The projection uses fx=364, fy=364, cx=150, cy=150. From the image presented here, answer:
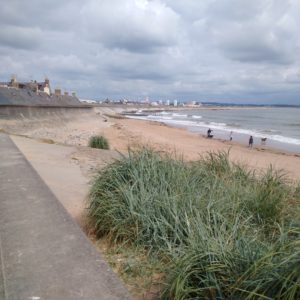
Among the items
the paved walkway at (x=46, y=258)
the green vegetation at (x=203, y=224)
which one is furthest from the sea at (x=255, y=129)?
the paved walkway at (x=46, y=258)

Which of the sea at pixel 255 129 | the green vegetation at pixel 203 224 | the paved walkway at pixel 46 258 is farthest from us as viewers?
the sea at pixel 255 129

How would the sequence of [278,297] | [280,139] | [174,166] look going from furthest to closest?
[280,139]
[174,166]
[278,297]

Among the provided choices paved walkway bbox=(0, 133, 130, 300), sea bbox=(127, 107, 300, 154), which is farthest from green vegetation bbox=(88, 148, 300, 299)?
sea bbox=(127, 107, 300, 154)

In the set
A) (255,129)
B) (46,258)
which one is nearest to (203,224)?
(46,258)

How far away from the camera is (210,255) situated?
9.53 ft

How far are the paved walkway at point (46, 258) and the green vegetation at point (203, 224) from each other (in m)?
0.64

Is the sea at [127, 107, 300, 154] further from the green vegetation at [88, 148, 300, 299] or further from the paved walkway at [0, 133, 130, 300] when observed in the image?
the paved walkway at [0, 133, 130, 300]

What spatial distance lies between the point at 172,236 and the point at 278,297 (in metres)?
1.66

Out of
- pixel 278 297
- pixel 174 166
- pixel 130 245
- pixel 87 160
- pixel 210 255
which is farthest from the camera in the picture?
pixel 87 160

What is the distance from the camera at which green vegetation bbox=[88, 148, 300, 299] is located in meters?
2.49

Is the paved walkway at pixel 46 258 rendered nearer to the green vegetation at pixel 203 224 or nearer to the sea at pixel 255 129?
the green vegetation at pixel 203 224

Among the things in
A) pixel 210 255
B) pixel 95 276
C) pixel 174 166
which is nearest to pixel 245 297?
pixel 210 255

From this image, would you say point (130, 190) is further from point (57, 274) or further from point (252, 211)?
point (57, 274)

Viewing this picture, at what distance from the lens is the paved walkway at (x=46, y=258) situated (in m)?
2.38
